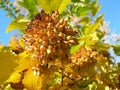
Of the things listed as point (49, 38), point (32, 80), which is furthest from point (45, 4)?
point (32, 80)

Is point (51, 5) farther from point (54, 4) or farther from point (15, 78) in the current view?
point (15, 78)

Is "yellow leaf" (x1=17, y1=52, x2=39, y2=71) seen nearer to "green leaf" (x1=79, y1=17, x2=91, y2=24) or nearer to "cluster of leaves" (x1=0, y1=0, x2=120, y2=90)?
"cluster of leaves" (x1=0, y1=0, x2=120, y2=90)

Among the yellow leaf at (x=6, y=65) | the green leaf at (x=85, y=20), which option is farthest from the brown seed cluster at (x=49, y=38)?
the green leaf at (x=85, y=20)

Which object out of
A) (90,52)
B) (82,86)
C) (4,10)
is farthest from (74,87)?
(4,10)

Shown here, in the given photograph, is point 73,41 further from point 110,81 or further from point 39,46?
point 110,81

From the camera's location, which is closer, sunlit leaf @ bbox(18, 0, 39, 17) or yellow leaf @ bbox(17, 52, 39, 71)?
yellow leaf @ bbox(17, 52, 39, 71)

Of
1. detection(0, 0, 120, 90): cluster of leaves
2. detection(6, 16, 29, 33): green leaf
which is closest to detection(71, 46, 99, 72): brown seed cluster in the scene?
detection(0, 0, 120, 90): cluster of leaves
